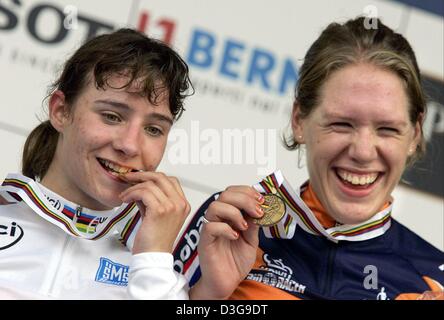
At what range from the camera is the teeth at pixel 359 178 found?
200 centimetres

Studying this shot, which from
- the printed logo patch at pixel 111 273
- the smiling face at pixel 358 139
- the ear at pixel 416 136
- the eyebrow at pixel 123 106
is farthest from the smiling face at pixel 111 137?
the ear at pixel 416 136

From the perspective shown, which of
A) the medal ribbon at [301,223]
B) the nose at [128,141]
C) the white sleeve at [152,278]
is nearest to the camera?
the white sleeve at [152,278]

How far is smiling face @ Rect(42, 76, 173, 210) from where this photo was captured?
1.97 m

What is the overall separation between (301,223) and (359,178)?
0.19 m

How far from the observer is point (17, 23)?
319 cm

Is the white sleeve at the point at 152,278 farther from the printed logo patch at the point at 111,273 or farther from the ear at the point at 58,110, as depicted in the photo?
the ear at the point at 58,110

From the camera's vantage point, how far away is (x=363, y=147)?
1.95 meters

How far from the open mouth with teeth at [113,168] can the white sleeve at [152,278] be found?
241 mm

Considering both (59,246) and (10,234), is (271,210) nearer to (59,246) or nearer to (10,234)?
(59,246)

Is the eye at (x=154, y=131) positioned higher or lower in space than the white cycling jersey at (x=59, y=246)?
higher

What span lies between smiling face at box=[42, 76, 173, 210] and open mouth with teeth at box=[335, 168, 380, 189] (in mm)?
459

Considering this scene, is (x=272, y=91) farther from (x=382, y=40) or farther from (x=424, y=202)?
(x=382, y=40)

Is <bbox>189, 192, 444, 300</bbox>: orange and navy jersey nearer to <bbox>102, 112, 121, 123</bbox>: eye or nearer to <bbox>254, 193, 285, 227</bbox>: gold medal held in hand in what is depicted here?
<bbox>254, 193, 285, 227</bbox>: gold medal held in hand

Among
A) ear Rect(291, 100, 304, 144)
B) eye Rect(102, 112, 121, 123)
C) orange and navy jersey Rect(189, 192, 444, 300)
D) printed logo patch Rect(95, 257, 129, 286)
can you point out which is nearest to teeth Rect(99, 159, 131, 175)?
eye Rect(102, 112, 121, 123)
